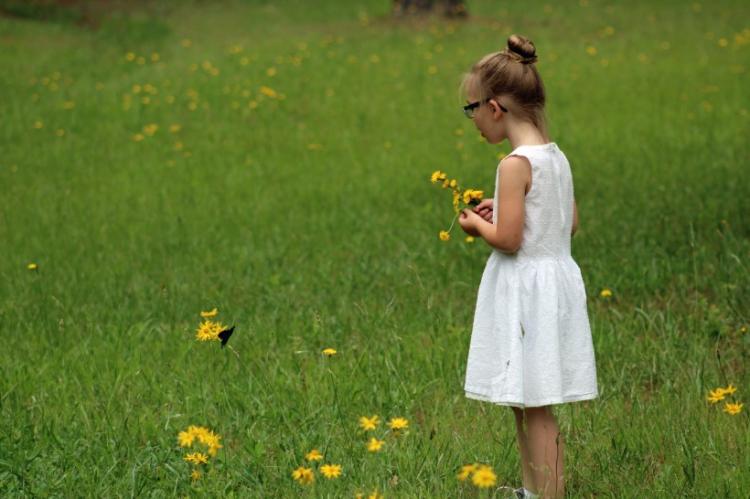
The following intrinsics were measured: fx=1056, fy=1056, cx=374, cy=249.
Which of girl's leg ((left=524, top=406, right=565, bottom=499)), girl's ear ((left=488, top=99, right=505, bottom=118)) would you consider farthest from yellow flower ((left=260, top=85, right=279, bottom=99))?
girl's leg ((left=524, top=406, right=565, bottom=499))

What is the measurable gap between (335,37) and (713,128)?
20.9 feet

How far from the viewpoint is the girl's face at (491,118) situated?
2.91m

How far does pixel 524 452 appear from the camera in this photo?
304 cm

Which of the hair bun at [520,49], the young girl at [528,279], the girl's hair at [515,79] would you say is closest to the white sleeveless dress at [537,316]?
the young girl at [528,279]

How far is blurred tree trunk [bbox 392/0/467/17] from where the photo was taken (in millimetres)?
14586

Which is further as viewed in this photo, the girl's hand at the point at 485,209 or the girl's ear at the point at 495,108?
the girl's hand at the point at 485,209

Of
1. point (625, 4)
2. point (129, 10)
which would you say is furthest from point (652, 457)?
point (129, 10)

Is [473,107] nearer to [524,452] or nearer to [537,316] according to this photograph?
[537,316]

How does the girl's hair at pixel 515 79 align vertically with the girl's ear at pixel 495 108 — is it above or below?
above

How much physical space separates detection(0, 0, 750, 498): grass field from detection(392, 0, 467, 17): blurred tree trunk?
6.24 ft

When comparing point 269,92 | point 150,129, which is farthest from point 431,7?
point 150,129

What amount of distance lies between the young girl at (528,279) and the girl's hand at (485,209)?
0.07m

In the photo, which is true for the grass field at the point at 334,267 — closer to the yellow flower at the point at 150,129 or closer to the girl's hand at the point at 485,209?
the yellow flower at the point at 150,129

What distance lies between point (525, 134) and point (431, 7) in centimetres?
1205
